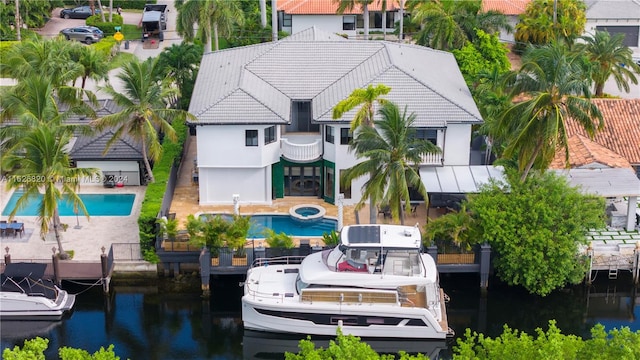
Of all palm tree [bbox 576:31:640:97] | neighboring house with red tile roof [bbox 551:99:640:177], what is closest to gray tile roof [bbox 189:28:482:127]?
neighboring house with red tile roof [bbox 551:99:640:177]

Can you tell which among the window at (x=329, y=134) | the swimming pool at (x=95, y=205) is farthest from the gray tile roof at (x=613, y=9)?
the swimming pool at (x=95, y=205)

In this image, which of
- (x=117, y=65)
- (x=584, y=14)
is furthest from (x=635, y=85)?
(x=117, y=65)

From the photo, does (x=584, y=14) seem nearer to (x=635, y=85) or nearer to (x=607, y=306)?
(x=635, y=85)

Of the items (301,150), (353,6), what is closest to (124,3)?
(353,6)

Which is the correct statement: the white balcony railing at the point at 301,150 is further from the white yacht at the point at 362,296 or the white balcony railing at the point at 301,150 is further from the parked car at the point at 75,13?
the parked car at the point at 75,13

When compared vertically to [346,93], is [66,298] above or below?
below
